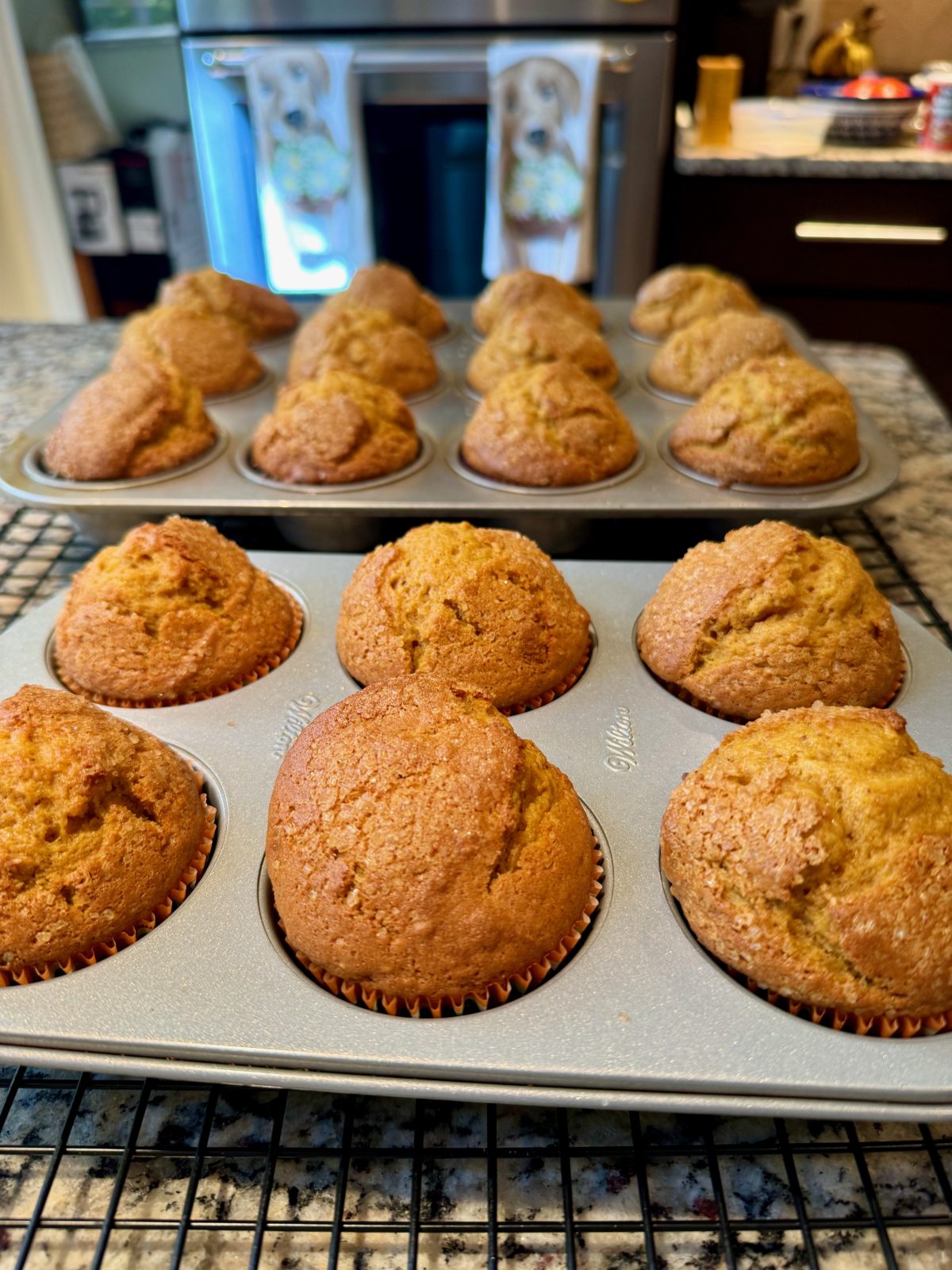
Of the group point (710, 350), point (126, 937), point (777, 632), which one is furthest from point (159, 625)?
point (710, 350)

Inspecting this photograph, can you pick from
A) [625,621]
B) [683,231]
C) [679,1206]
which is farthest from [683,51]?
[679,1206]

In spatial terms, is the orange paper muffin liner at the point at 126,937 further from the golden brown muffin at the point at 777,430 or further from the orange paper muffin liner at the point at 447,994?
the golden brown muffin at the point at 777,430

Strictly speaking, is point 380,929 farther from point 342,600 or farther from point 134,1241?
point 342,600

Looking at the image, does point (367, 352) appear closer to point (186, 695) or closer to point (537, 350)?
point (537, 350)

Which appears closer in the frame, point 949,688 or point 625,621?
point 949,688

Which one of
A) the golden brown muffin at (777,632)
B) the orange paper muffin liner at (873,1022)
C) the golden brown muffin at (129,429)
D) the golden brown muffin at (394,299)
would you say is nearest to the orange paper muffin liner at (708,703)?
the golden brown muffin at (777,632)

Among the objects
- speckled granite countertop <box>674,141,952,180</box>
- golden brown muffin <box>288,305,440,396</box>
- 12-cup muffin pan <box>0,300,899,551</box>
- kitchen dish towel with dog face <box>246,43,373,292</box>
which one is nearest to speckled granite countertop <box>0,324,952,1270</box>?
12-cup muffin pan <box>0,300,899,551</box>
